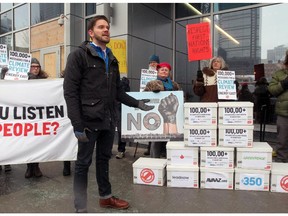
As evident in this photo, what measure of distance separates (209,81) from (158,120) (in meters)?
1.12

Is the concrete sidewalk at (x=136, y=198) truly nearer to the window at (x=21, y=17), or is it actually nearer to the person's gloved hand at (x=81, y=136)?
the person's gloved hand at (x=81, y=136)

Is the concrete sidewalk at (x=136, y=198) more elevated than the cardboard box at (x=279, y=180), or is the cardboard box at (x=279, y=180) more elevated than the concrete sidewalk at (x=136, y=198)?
the cardboard box at (x=279, y=180)

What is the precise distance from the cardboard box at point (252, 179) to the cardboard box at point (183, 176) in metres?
0.59

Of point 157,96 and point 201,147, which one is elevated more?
point 157,96

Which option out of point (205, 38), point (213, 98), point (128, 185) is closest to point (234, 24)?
point (205, 38)

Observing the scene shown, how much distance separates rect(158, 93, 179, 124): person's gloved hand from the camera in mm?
5070

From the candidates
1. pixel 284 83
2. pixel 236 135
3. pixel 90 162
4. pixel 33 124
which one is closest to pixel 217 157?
pixel 236 135

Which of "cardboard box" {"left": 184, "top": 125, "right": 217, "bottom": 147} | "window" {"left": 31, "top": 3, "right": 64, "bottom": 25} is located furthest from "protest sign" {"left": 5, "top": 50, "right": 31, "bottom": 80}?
"window" {"left": 31, "top": 3, "right": 64, "bottom": 25}

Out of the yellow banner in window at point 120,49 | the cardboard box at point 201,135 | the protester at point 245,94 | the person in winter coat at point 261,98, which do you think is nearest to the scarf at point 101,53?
the cardboard box at point 201,135

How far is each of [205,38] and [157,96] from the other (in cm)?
152

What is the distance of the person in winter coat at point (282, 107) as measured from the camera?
495 centimetres

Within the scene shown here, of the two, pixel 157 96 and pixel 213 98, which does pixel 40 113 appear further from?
pixel 213 98

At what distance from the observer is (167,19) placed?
32.1 feet

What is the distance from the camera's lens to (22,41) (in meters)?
12.5
